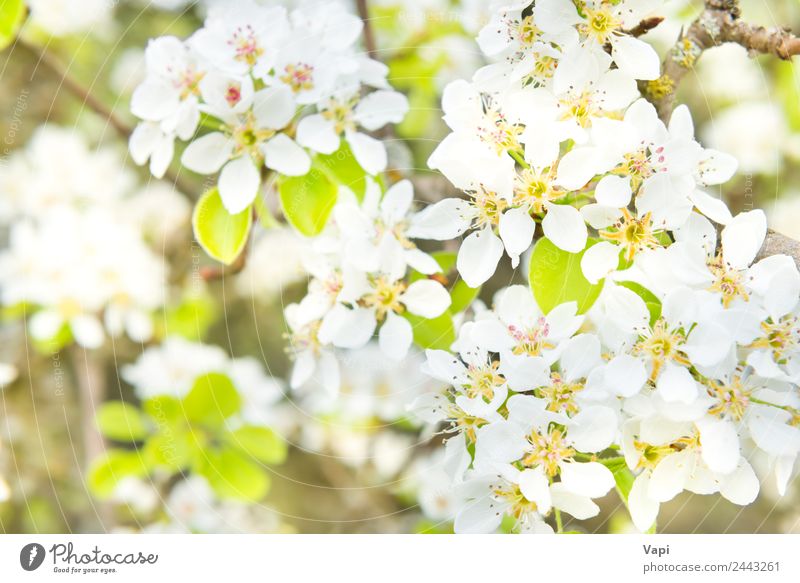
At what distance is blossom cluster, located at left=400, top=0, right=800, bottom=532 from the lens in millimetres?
507

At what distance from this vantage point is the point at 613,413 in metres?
0.51

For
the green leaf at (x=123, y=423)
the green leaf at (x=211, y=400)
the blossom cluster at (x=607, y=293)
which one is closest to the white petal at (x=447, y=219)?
the blossom cluster at (x=607, y=293)

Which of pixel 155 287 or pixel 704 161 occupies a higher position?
pixel 704 161

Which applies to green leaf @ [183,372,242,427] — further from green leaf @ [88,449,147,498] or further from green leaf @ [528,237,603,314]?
green leaf @ [528,237,603,314]

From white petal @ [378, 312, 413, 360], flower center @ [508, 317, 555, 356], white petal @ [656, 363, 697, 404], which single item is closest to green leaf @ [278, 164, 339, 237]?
white petal @ [378, 312, 413, 360]

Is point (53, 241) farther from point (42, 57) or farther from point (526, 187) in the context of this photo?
point (526, 187)

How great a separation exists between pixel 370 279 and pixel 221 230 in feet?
0.45

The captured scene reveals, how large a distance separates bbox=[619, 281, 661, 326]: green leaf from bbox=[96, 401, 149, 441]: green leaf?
56 centimetres

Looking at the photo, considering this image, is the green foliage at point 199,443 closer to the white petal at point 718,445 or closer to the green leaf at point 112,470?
the green leaf at point 112,470

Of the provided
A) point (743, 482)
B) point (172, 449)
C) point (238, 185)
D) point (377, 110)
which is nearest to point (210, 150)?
point (238, 185)

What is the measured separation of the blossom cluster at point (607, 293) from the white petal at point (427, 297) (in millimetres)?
72

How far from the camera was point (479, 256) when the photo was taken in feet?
1.82
